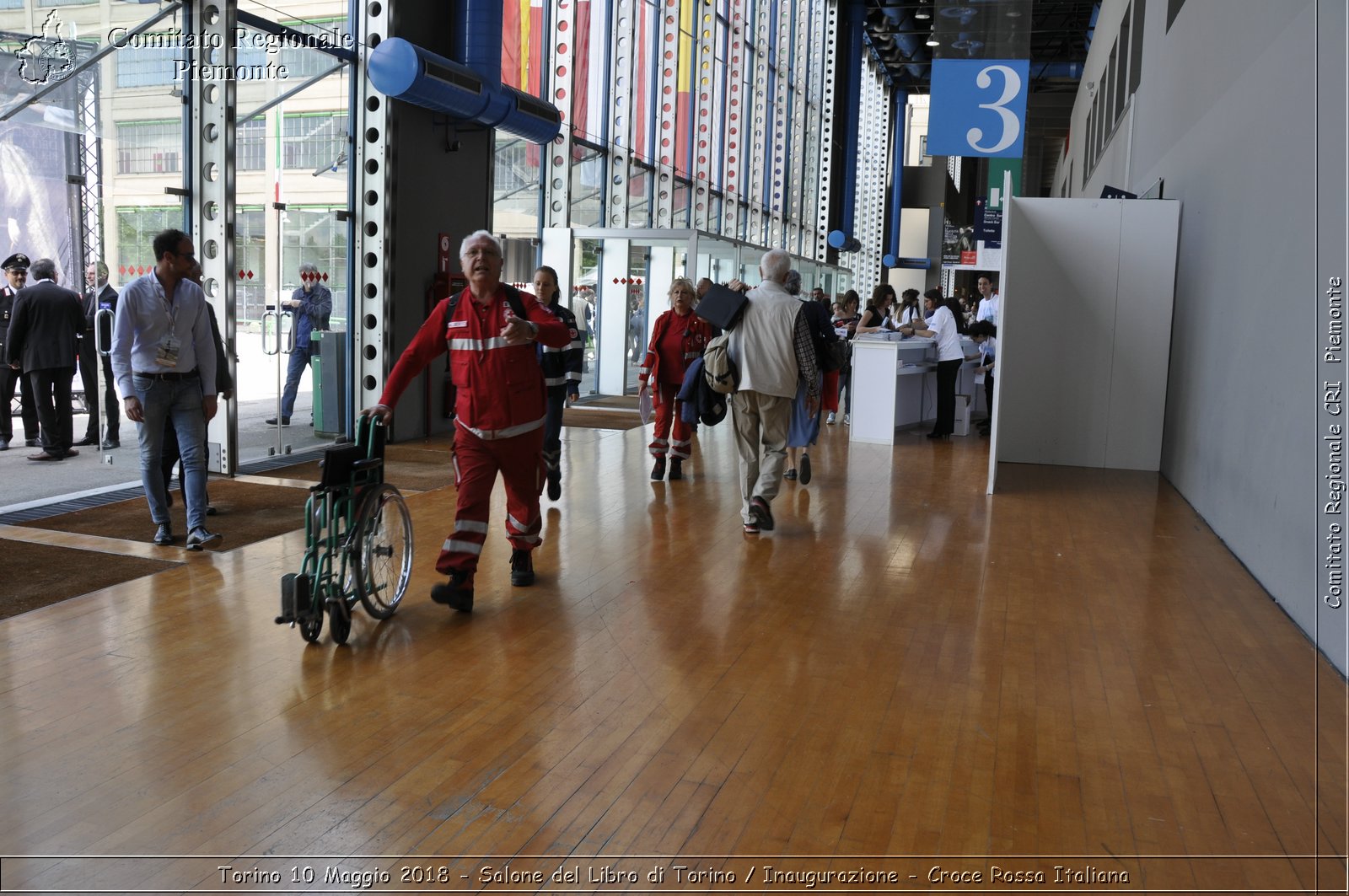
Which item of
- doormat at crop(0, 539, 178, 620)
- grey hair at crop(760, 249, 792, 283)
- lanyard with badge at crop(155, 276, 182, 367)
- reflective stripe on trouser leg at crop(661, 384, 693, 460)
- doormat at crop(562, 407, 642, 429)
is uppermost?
grey hair at crop(760, 249, 792, 283)

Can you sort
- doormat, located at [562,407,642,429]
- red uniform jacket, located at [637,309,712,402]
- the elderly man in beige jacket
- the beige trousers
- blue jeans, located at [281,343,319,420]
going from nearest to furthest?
the elderly man in beige jacket < the beige trousers < red uniform jacket, located at [637,309,712,402] < blue jeans, located at [281,343,319,420] < doormat, located at [562,407,642,429]

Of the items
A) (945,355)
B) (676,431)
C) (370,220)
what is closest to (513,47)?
(370,220)

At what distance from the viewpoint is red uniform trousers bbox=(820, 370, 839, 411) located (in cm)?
722

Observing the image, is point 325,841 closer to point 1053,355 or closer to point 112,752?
point 112,752

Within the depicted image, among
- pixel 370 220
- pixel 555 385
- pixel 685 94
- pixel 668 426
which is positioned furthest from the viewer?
pixel 685 94

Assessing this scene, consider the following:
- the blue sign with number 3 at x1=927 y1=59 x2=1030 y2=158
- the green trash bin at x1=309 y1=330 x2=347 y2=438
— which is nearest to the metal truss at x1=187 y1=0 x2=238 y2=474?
the green trash bin at x1=309 y1=330 x2=347 y2=438

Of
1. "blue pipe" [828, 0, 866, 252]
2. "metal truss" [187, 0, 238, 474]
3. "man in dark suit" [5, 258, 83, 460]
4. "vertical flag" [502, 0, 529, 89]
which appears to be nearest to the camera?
"metal truss" [187, 0, 238, 474]

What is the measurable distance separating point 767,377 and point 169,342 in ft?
10.5

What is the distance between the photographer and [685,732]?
140 inches

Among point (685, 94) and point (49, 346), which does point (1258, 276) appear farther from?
point (685, 94)

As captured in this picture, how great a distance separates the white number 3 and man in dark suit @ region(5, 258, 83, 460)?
8497 millimetres

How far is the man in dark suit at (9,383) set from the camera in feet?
26.1

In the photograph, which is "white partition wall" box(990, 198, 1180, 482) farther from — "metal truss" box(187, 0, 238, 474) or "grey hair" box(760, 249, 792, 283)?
"metal truss" box(187, 0, 238, 474)

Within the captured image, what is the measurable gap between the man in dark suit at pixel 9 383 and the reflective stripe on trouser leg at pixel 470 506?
486 cm
